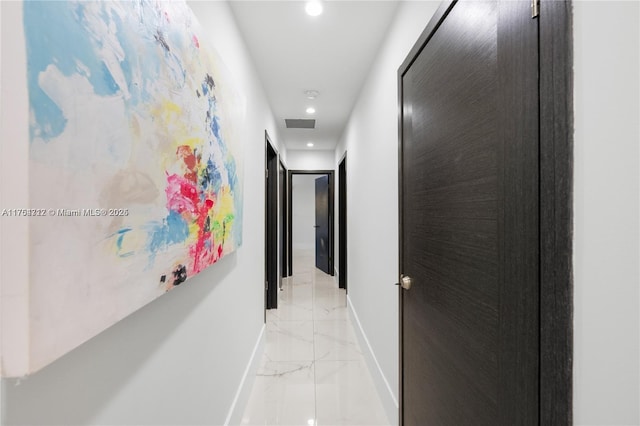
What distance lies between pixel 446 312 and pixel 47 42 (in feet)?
4.04

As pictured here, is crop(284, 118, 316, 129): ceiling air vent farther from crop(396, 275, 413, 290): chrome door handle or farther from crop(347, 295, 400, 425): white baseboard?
crop(396, 275, 413, 290): chrome door handle

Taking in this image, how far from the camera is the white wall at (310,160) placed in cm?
552

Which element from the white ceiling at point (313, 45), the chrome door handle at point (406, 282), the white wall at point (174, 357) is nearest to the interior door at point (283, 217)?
the white ceiling at point (313, 45)

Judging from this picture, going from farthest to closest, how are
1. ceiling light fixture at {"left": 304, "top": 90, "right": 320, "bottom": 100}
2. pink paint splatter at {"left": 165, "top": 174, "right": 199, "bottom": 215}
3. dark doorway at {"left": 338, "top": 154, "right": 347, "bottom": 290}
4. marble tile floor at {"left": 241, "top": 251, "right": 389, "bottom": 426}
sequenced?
dark doorway at {"left": 338, "top": 154, "right": 347, "bottom": 290}, ceiling light fixture at {"left": 304, "top": 90, "right": 320, "bottom": 100}, marble tile floor at {"left": 241, "top": 251, "right": 389, "bottom": 426}, pink paint splatter at {"left": 165, "top": 174, "right": 199, "bottom": 215}

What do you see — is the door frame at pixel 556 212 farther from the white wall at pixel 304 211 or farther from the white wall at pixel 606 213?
the white wall at pixel 304 211

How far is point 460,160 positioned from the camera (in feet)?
3.04

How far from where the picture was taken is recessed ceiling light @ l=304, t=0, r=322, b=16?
1.64 meters

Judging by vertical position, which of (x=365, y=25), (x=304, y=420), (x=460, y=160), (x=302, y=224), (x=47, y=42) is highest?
(x=365, y=25)

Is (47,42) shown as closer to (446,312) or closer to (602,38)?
(602,38)

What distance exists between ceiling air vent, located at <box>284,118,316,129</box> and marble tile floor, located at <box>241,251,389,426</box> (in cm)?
249

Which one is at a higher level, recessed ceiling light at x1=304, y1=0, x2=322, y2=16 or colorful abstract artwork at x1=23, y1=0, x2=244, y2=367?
recessed ceiling light at x1=304, y1=0, x2=322, y2=16

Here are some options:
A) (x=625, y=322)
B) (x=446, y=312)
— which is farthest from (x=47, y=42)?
(x=446, y=312)

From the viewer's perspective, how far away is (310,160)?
18.2 ft

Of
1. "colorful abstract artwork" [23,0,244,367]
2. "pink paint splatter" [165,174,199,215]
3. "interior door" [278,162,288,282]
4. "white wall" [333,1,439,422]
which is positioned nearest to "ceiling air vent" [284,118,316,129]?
"interior door" [278,162,288,282]
